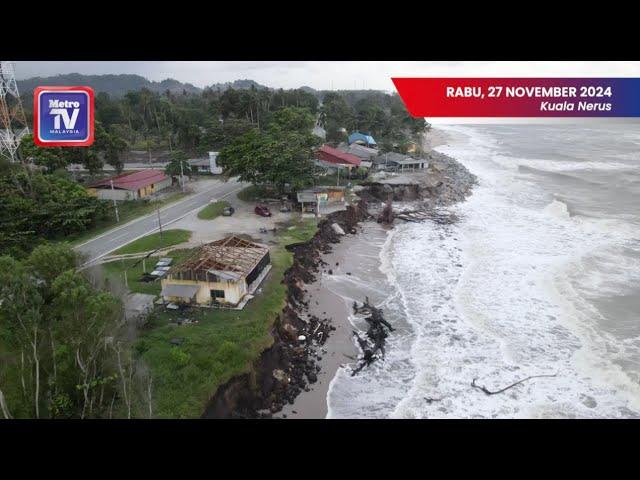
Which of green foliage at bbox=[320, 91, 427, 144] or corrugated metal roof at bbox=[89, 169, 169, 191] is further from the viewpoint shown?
green foliage at bbox=[320, 91, 427, 144]

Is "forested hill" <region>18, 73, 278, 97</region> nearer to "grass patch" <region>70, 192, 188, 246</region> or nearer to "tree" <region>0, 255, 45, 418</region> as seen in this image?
"tree" <region>0, 255, 45, 418</region>

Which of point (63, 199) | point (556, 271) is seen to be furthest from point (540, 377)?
point (63, 199)

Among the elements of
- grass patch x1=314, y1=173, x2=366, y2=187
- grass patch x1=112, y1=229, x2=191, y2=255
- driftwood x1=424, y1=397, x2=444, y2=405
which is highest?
grass patch x1=314, y1=173, x2=366, y2=187

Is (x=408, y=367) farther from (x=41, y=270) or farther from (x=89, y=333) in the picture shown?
(x=41, y=270)

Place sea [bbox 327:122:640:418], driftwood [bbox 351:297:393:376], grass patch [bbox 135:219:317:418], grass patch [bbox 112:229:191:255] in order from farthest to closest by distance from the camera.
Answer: grass patch [bbox 112:229:191:255] < driftwood [bbox 351:297:393:376] < sea [bbox 327:122:640:418] < grass patch [bbox 135:219:317:418]

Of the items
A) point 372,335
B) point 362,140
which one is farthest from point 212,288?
point 362,140

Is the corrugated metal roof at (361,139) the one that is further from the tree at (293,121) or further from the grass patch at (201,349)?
the grass patch at (201,349)

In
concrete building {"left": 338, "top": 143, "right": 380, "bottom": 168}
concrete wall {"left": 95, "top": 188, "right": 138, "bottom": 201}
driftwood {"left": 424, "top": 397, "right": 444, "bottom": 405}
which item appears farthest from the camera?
concrete building {"left": 338, "top": 143, "right": 380, "bottom": 168}

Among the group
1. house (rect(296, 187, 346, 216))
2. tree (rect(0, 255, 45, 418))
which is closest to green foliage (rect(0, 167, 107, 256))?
house (rect(296, 187, 346, 216))

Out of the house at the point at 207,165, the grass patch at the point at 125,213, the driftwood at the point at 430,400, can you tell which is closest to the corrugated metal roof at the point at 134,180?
the grass patch at the point at 125,213
